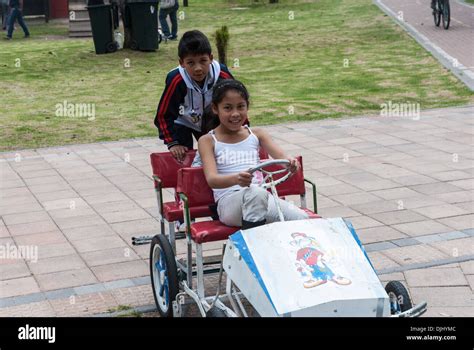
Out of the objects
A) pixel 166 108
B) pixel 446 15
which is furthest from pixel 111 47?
pixel 166 108

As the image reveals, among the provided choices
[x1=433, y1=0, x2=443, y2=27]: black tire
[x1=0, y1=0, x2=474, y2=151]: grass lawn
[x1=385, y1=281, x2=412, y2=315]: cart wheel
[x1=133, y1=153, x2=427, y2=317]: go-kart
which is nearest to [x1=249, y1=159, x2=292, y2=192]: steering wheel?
[x1=133, y1=153, x2=427, y2=317]: go-kart

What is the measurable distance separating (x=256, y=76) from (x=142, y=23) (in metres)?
4.08

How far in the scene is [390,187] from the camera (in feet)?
28.5

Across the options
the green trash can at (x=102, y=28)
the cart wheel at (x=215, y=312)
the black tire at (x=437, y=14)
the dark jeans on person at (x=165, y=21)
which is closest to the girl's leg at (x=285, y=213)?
the cart wheel at (x=215, y=312)

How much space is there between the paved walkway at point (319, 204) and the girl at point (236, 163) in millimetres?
1110

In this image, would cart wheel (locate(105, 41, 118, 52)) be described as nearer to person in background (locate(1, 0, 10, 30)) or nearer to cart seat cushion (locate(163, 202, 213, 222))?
person in background (locate(1, 0, 10, 30))

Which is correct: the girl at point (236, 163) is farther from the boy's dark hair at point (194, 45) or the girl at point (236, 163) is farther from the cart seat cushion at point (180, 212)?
the boy's dark hair at point (194, 45)

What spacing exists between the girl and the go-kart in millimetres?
89

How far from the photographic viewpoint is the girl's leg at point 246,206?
504 cm

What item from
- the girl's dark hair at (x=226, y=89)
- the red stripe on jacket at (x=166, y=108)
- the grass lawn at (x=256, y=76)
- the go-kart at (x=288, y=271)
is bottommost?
the grass lawn at (x=256, y=76)

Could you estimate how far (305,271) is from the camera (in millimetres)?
4473

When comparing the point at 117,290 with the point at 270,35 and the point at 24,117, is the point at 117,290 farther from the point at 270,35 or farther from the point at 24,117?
the point at 270,35

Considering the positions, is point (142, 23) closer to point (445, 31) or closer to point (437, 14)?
point (445, 31)

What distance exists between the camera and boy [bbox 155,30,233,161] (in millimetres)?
5863
